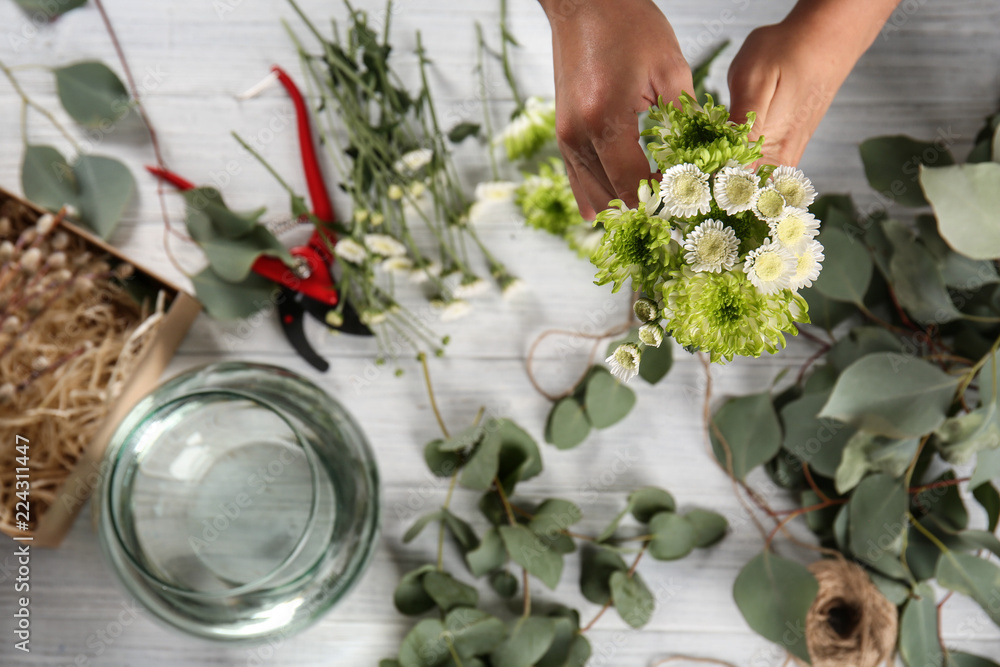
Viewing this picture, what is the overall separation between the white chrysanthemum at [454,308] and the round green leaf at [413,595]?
278 mm

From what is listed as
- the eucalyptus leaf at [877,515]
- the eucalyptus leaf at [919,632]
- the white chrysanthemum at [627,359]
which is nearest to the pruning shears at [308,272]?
the white chrysanthemum at [627,359]

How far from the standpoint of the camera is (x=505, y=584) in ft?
2.45

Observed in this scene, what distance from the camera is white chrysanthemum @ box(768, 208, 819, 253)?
33 centimetres

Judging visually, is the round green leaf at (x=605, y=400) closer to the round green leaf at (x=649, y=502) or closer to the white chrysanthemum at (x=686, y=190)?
the round green leaf at (x=649, y=502)

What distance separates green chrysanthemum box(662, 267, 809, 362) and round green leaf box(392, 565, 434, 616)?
1.64 feet

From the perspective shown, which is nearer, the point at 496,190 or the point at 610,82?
the point at 610,82

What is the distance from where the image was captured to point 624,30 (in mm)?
505

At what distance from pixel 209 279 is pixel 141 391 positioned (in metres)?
0.14

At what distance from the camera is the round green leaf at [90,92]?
0.78m

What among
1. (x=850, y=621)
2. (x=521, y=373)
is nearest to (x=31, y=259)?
(x=521, y=373)

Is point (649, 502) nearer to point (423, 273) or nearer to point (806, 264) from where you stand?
point (423, 273)

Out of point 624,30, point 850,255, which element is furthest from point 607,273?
point 850,255

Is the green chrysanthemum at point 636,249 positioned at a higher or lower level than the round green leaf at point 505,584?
higher

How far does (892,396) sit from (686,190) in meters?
0.45
